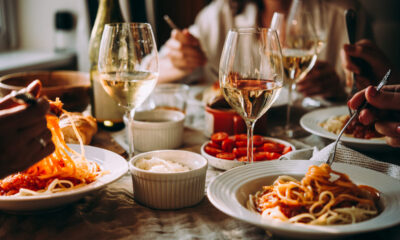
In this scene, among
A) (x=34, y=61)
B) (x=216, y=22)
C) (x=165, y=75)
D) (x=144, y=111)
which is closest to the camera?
(x=144, y=111)

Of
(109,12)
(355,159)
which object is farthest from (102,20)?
(355,159)

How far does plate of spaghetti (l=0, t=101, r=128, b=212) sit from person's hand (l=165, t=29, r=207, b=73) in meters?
1.17

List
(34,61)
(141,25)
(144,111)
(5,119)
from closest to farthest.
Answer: (5,119), (141,25), (144,111), (34,61)

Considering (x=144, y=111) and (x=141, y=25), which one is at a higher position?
(x=141, y=25)

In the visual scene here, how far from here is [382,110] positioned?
2.93ft

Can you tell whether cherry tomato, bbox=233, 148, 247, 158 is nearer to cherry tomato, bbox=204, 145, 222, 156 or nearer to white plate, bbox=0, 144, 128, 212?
cherry tomato, bbox=204, 145, 222, 156

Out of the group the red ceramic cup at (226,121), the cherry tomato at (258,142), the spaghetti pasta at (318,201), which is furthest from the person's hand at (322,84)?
the spaghetti pasta at (318,201)

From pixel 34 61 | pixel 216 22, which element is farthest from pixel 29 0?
pixel 216 22

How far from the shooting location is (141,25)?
39.7 inches

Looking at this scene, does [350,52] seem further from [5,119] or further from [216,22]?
[216,22]

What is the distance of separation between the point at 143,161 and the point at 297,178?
1.10 ft

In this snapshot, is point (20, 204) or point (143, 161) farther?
point (143, 161)

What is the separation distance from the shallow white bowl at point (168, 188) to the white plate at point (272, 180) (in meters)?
0.08

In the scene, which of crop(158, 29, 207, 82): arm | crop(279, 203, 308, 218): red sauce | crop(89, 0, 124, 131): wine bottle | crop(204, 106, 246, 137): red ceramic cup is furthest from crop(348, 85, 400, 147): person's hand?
crop(158, 29, 207, 82): arm
